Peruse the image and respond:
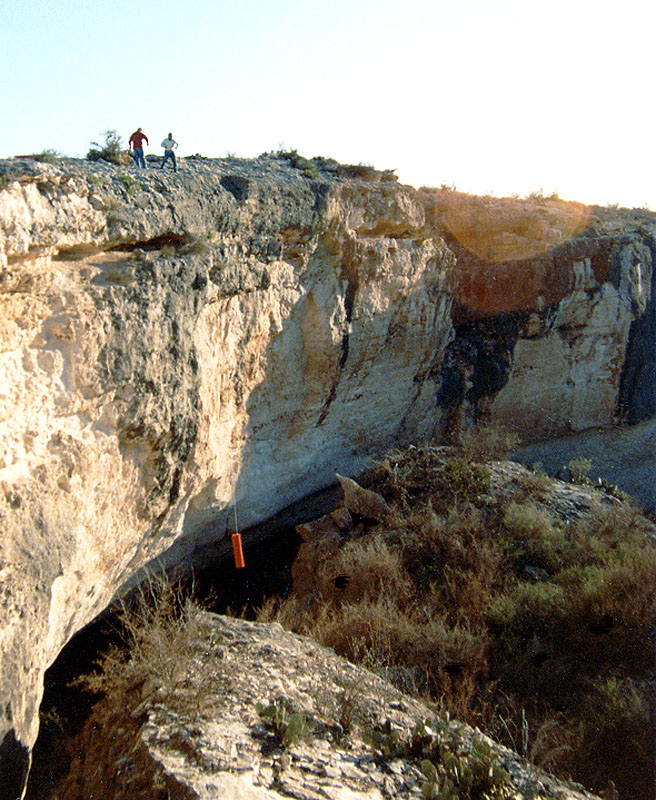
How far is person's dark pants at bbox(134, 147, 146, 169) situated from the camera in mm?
5268

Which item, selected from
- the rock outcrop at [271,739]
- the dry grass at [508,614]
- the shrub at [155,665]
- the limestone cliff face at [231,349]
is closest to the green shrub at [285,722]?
the rock outcrop at [271,739]

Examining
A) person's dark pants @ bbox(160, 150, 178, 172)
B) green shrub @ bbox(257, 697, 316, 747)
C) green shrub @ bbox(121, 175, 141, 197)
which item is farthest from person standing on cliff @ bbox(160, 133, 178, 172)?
green shrub @ bbox(257, 697, 316, 747)

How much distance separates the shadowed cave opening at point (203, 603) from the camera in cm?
417

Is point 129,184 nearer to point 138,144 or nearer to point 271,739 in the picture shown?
point 138,144

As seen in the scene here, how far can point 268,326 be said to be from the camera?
611 centimetres

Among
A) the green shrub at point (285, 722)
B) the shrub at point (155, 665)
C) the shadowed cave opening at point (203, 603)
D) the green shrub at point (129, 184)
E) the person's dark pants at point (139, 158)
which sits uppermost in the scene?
the person's dark pants at point (139, 158)

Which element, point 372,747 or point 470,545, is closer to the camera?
point 372,747

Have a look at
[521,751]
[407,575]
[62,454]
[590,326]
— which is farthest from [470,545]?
[590,326]

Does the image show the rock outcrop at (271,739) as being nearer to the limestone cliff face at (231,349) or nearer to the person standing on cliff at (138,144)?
the limestone cliff face at (231,349)

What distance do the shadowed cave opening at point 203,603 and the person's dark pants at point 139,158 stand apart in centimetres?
397

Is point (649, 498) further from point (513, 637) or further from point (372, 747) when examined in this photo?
point (372, 747)

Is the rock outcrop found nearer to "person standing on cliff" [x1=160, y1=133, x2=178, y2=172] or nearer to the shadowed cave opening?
the shadowed cave opening

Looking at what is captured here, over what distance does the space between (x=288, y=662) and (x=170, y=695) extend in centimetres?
97

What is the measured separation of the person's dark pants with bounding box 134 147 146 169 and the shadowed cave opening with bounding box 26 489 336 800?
397 centimetres
